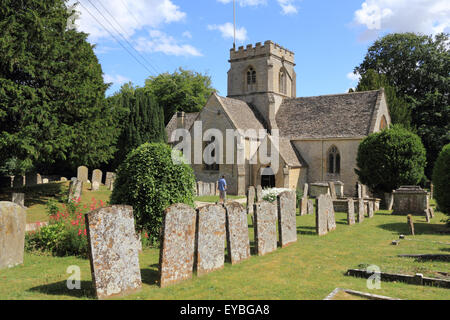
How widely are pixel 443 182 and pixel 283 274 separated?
9.60m

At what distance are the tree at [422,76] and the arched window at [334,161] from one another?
10.8 metres

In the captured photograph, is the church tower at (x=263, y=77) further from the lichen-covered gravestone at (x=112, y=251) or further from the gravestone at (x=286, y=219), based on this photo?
the lichen-covered gravestone at (x=112, y=251)

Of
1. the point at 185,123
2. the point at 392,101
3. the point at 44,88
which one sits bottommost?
the point at 44,88

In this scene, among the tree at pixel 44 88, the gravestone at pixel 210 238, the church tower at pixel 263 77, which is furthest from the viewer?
the church tower at pixel 263 77

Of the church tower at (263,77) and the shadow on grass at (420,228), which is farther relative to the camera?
the church tower at (263,77)

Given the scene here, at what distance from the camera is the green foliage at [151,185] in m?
10.2

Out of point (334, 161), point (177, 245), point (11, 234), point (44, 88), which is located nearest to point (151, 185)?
point (177, 245)

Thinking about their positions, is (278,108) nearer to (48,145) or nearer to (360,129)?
(360,129)

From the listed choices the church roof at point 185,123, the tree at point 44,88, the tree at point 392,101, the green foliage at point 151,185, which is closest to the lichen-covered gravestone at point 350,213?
the green foliage at point 151,185

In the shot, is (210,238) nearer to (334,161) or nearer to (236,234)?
(236,234)

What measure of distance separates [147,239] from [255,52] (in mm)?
30262

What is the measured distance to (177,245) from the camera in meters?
7.21

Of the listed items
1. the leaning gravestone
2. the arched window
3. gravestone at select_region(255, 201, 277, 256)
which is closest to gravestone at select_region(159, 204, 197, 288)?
gravestone at select_region(255, 201, 277, 256)
